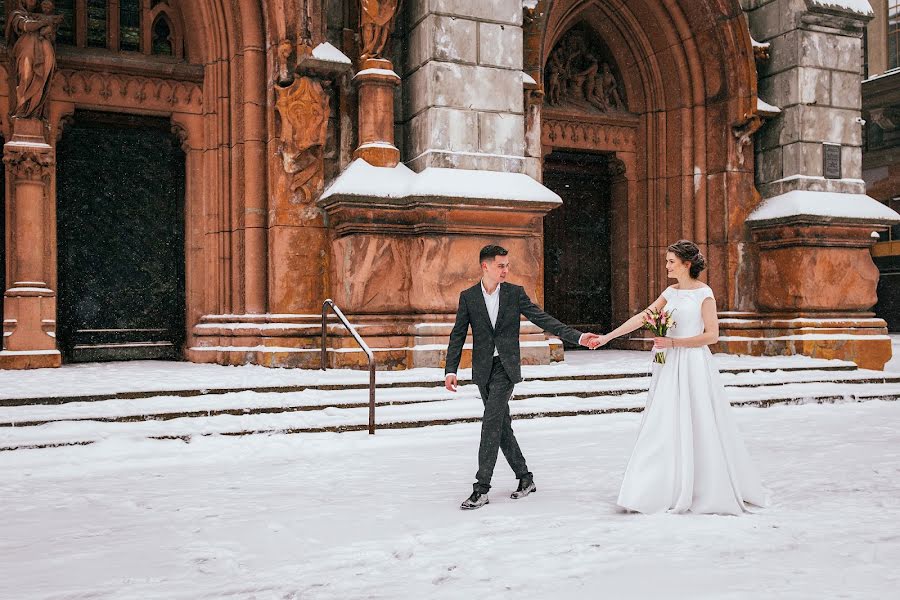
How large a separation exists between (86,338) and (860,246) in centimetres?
1183

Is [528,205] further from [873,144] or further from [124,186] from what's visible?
[873,144]

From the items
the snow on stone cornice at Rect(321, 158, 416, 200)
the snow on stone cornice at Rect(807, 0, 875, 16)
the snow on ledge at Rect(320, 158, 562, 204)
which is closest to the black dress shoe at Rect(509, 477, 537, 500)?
the snow on ledge at Rect(320, 158, 562, 204)

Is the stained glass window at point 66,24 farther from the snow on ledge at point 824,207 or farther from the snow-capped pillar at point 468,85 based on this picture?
the snow on ledge at point 824,207

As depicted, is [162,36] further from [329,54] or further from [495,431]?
[495,431]

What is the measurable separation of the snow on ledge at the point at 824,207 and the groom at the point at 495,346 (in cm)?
913

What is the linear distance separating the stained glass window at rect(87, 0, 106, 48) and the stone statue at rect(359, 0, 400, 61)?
3.75m

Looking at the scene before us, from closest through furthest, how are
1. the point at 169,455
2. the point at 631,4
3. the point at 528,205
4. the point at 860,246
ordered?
the point at 169,455 < the point at 528,205 < the point at 860,246 < the point at 631,4

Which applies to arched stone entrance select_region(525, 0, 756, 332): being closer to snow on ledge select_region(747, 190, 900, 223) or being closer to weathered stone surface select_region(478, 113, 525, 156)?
snow on ledge select_region(747, 190, 900, 223)

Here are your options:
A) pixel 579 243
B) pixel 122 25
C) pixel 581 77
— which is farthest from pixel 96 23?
pixel 579 243

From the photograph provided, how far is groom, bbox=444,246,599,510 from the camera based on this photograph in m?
5.20

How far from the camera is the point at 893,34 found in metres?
28.3

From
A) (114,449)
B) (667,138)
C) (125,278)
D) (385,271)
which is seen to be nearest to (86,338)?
(125,278)

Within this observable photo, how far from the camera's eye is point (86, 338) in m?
12.5

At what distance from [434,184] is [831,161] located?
7.13 m
